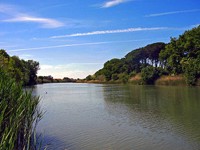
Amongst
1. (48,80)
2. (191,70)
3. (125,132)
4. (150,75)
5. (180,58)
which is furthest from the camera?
(48,80)

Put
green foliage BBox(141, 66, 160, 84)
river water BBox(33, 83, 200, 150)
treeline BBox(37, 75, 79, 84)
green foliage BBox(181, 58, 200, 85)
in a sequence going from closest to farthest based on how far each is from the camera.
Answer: river water BBox(33, 83, 200, 150)
green foliage BBox(181, 58, 200, 85)
green foliage BBox(141, 66, 160, 84)
treeline BBox(37, 75, 79, 84)

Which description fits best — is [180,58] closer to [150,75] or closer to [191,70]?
[191,70]

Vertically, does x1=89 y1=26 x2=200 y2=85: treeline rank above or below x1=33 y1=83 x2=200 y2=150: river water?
above

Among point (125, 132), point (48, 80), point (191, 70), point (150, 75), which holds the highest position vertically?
point (191, 70)

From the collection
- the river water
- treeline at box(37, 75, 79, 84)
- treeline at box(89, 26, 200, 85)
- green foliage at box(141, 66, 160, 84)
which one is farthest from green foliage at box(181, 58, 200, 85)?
treeline at box(37, 75, 79, 84)

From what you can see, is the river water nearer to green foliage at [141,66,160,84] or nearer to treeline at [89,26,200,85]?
treeline at [89,26,200,85]

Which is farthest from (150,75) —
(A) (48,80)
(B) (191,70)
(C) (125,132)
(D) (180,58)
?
(A) (48,80)

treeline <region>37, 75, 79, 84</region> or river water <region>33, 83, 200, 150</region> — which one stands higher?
treeline <region>37, 75, 79, 84</region>

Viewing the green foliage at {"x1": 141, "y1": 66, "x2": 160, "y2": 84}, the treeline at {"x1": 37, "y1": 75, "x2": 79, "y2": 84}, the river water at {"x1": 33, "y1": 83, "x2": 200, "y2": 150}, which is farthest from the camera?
the treeline at {"x1": 37, "y1": 75, "x2": 79, "y2": 84}

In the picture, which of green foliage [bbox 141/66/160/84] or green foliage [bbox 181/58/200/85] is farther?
green foliage [bbox 141/66/160/84]

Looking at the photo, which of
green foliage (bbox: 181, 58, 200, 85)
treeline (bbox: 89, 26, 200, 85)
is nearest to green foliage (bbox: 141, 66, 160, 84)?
treeline (bbox: 89, 26, 200, 85)

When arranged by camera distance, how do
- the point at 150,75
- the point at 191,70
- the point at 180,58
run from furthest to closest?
1. the point at 150,75
2. the point at 180,58
3. the point at 191,70

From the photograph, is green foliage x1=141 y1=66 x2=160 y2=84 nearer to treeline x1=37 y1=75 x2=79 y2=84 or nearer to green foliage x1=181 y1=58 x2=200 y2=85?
green foliage x1=181 y1=58 x2=200 y2=85

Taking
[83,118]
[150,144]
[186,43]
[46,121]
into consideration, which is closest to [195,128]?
[150,144]
